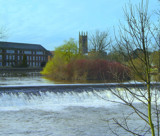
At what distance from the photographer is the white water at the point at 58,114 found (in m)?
8.31

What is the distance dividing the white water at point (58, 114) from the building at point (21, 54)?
199 feet

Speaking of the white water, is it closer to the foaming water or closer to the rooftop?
the foaming water

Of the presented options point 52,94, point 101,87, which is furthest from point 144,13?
point 101,87

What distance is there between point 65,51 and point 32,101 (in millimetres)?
28103

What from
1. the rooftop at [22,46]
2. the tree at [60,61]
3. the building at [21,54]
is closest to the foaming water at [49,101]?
the tree at [60,61]

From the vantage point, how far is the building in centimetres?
7481

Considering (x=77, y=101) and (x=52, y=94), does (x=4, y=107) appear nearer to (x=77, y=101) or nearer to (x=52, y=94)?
(x=52, y=94)

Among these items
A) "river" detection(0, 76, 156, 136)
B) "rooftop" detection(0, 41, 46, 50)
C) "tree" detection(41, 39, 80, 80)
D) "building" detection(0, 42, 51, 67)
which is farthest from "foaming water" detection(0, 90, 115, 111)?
"rooftop" detection(0, 41, 46, 50)

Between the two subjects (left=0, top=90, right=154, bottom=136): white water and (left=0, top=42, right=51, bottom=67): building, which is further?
(left=0, top=42, right=51, bottom=67): building

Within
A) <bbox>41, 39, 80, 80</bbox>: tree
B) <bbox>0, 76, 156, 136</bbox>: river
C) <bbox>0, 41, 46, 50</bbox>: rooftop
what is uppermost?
<bbox>0, 41, 46, 50</bbox>: rooftop

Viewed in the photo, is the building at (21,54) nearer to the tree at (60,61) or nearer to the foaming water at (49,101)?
the tree at (60,61)

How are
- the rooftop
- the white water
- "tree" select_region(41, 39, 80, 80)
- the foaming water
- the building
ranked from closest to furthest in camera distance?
the white water
the foaming water
"tree" select_region(41, 39, 80, 80)
the building
the rooftop

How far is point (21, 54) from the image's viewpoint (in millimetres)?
80188

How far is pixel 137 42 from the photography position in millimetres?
3082
